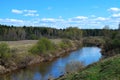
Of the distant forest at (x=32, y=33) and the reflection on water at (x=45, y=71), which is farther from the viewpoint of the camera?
the distant forest at (x=32, y=33)

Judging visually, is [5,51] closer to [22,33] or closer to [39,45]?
[39,45]

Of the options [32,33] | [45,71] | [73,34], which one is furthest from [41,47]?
[32,33]

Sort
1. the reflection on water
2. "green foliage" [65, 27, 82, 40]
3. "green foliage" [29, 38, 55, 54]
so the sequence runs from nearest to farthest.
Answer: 1. the reflection on water
2. "green foliage" [29, 38, 55, 54]
3. "green foliage" [65, 27, 82, 40]

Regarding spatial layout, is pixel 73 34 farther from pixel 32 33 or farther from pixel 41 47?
pixel 41 47

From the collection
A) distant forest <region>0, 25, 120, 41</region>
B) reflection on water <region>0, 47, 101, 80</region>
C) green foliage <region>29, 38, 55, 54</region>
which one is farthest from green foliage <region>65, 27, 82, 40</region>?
reflection on water <region>0, 47, 101, 80</region>

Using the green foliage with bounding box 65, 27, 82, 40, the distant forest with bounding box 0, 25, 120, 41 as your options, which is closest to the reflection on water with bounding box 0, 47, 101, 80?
the distant forest with bounding box 0, 25, 120, 41

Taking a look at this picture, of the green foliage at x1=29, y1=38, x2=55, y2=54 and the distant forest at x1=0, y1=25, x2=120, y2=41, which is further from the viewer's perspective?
the distant forest at x1=0, y1=25, x2=120, y2=41

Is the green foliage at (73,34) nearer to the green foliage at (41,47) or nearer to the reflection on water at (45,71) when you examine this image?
the green foliage at (41,47)

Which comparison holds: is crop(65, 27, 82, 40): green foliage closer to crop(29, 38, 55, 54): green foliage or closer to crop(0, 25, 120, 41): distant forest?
crop(0, 25, 120, 41): distant forest

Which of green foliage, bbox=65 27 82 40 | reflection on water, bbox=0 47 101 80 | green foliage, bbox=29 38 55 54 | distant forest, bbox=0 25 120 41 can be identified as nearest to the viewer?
reflection on water, bbox=0 47 101 80

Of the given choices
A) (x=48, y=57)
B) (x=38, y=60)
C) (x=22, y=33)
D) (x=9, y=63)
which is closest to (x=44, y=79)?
(x=9, y=63)

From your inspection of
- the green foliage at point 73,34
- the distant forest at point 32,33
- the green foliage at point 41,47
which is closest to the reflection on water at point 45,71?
the green foliage at point 41,47

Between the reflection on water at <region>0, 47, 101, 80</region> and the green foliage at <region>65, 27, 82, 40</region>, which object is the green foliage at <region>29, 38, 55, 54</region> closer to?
the reflection on water at <region>0, 47, 101, 80</region>

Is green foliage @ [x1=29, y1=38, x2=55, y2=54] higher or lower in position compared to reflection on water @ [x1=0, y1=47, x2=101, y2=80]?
higher
